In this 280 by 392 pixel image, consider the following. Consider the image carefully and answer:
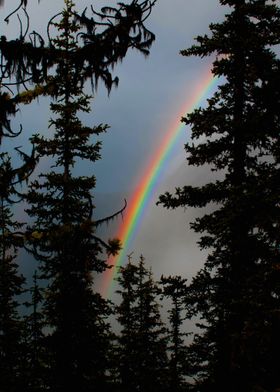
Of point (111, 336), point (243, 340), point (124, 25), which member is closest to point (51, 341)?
point (111, 336)

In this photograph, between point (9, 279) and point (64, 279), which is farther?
point (9, 279)

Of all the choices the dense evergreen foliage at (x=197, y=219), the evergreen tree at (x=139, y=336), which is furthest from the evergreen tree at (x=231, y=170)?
the evergreen tree at (x=139, y=336)

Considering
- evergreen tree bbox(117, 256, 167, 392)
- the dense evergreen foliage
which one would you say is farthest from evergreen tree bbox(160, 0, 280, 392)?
evergreen tree bbox(117, 256, 167, 392)

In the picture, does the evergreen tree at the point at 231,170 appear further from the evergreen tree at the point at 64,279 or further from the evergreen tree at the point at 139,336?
the evergreen tree at the point at 139,336

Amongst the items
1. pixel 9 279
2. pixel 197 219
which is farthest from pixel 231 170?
pixel 9 279

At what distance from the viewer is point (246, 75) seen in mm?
11945

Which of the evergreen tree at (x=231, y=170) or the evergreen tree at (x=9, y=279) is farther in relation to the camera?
the evergreen tree at (x=231, y=170)

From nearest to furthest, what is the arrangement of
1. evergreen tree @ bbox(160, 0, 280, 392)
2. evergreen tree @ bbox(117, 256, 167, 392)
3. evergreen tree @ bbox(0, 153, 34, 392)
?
evergreen tree @ bbox(0, 153, 34, 392)
evergreen tree @ bbox(160, 0, 280, 392)
evergreen tree @ bbox(117, 256, 167, 392)

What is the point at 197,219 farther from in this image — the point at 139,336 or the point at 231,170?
the point at 139,336

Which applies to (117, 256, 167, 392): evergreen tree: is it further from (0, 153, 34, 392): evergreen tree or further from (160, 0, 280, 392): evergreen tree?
(160, 0, 280, 392): evergreen tree

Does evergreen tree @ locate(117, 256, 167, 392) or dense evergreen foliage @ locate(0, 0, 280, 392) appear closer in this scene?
dense evergreen foliage @ locate(0, 0, 280, 392)

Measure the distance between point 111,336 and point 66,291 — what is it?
6.58m

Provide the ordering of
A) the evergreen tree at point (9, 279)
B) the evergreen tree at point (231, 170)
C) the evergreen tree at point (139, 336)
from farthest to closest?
the evergreen tree at point (139, 336) < the evergreen tree at point (231, 170) < the evergreen tree at point (9, 279)

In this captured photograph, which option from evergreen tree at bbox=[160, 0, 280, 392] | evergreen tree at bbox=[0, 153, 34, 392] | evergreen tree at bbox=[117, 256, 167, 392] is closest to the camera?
evergreen tree at bbox=[0, 153, 34, 392]
